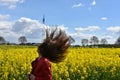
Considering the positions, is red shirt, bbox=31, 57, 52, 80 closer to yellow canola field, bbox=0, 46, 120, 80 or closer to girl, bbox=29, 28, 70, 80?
girl, bbox=29, 28, 70, 80

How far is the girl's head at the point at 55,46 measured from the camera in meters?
4.89

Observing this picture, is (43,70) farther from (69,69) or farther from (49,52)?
(69,69)

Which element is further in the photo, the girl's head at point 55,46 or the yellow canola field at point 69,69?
the yellow canola field at point 69,69

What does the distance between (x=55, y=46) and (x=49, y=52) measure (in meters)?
0.10

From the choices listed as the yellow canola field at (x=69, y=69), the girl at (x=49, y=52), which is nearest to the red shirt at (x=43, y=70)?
the girl at (x=49, y=52)

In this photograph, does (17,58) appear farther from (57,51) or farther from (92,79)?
(57,51)

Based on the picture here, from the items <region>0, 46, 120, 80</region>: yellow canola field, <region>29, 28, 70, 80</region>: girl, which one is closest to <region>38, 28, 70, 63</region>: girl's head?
<region>29, 28, 70, 80</region>: girl

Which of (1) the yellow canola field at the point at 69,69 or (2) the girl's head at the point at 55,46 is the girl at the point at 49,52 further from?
(1) the yellow canola field at the point at 69,69

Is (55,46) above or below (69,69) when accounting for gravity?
above

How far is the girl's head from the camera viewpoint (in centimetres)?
489

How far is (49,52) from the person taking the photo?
4949 millimetres

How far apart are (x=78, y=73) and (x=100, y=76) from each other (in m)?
0.76

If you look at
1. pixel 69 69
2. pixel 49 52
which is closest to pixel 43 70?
pixel 49 52

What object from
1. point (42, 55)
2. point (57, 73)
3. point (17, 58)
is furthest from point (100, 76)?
point (42, 55)
